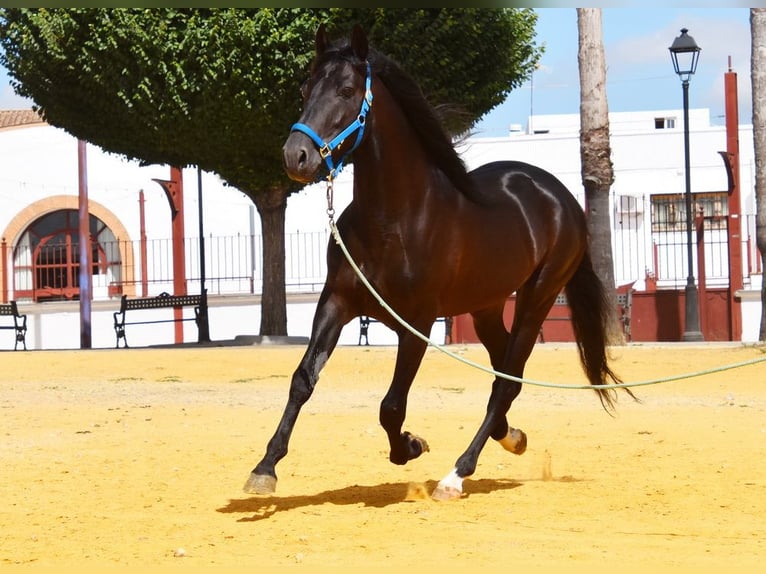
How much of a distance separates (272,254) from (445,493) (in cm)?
1500

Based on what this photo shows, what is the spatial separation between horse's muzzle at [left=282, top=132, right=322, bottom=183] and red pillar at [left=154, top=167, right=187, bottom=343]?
70.8 feet

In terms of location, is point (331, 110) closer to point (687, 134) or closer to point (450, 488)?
point (450, 488)

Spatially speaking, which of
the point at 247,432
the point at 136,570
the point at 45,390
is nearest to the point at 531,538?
the point at 136,570

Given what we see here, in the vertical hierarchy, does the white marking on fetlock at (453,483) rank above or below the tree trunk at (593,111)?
below

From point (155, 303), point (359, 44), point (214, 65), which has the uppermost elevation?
point (214, 65)

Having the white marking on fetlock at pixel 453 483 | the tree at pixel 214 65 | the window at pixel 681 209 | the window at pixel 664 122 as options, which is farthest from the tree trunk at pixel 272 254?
the window at pixel 664 122

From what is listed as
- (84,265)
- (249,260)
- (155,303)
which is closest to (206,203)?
(249,260)

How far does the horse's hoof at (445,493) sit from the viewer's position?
22.5 ft

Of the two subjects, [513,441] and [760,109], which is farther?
[760,109]

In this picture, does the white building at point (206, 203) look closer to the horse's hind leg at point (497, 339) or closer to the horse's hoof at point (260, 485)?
the horse's hind leg at point (497, 339)

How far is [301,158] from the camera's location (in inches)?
234

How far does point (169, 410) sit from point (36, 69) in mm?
10311

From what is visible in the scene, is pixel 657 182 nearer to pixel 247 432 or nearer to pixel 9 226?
pixel 9 226

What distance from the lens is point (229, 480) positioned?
7.62m
